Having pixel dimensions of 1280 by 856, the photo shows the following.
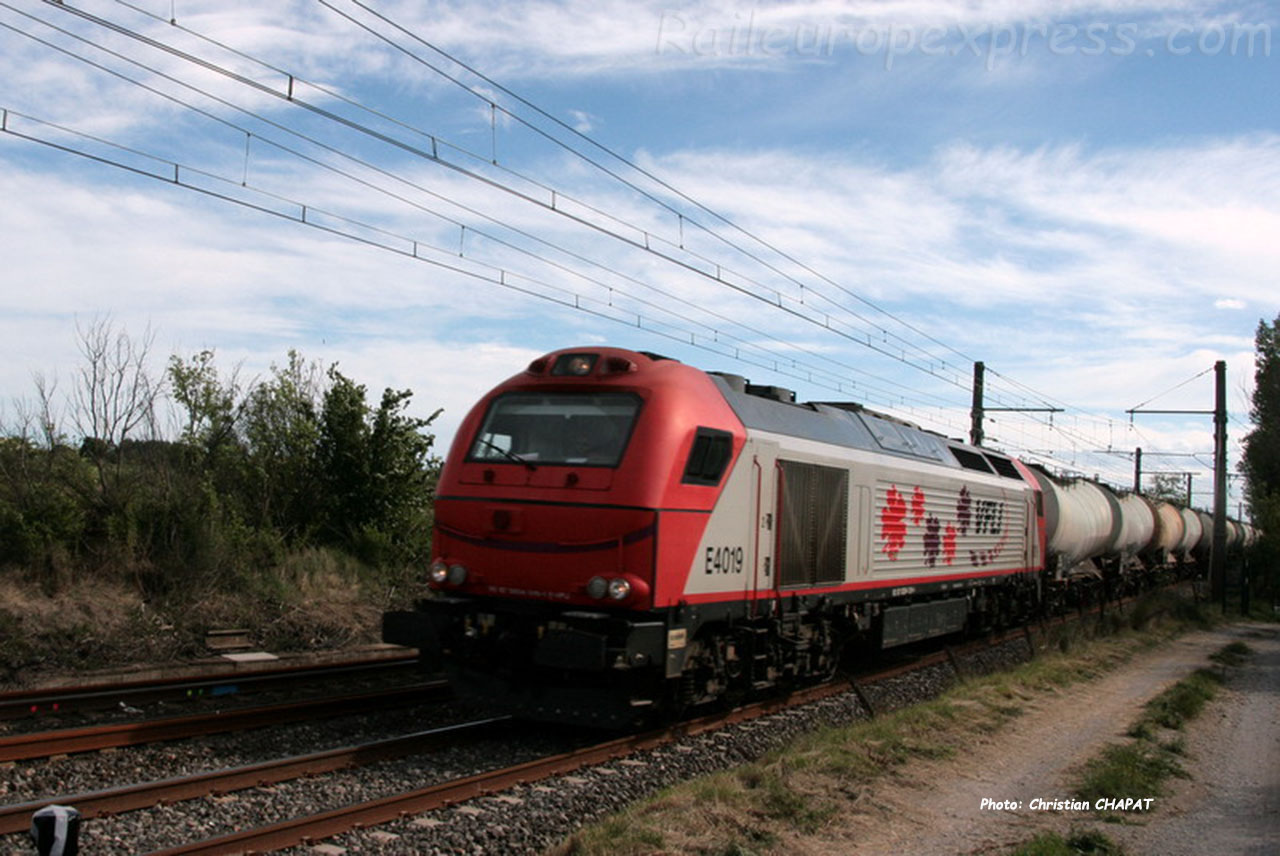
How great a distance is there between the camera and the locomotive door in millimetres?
10539

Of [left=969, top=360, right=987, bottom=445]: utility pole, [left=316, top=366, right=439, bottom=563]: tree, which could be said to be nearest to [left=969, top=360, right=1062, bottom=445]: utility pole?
[left=969, top=360, right=987, bottom=445]: utility pole

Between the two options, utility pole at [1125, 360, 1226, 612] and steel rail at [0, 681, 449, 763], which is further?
utility pole at [1125, 360, 1226, 612]

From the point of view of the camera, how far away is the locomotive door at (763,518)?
415 inches

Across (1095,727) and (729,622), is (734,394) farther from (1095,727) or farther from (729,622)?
(1095,727)

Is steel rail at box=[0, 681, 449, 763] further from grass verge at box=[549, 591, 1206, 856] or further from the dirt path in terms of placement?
the dirt path

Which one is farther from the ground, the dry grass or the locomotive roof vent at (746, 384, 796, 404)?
the locomotive roof vent at (746, 384, 796, 404)

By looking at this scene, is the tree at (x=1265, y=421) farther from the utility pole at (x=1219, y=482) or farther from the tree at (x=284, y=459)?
the tree at (x=284, y=459)

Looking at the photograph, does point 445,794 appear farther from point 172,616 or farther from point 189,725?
point 172,616

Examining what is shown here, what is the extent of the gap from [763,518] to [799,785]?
3115 millimetres

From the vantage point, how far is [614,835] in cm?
665

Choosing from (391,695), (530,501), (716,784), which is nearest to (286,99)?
(530,501)

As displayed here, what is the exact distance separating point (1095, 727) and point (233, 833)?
29.2ft

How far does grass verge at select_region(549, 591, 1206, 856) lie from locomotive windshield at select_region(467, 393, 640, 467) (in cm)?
296

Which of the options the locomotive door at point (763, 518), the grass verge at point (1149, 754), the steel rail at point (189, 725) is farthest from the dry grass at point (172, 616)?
the grass verge at point (1149, 754)
